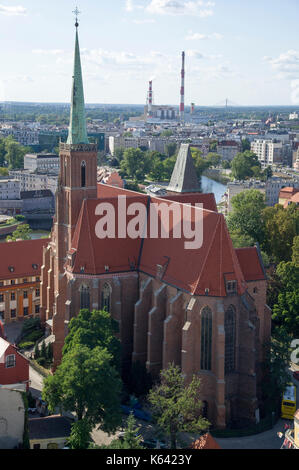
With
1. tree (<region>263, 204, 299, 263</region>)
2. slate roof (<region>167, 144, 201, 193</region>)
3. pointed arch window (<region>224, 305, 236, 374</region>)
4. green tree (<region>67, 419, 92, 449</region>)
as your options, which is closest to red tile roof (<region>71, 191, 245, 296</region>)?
pointed arch window (<region>224, 305, 236, 374</region>)

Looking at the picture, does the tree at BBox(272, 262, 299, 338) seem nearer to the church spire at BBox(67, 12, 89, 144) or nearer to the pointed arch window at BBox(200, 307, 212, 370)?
the pointed arch window at BBox(200, 307, 212, 370)

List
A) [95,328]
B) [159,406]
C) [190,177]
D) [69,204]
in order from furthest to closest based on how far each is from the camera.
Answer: [190,177] < [69,204] < [95,328] < [159,406]

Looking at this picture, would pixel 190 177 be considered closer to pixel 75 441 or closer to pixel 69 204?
pixel 69 204

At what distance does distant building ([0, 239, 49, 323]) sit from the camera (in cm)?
7388

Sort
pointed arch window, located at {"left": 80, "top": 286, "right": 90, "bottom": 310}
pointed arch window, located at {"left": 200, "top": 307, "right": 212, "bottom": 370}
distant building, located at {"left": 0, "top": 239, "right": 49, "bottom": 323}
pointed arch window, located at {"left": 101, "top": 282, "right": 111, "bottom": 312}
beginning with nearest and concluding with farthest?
pointed arch window, located at {"left": 200, "top": 307, "right": 212, "bottom": 370}, pointed arch window, located at {"left": 80, "top": 286, "right": 90, "bottom": 310}, pointed arch window, located at {"left": 101, "top": 282, "right": 111, "bottom": 312}, distant building, located at {"left": 0, "top": 239, "right": 49, "bottom": 323}

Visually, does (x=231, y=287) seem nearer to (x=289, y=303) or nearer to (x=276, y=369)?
(x=276, y=369)

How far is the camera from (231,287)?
52781 mm

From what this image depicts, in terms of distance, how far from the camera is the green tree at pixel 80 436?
1745 inches

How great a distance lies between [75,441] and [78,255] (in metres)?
20.7

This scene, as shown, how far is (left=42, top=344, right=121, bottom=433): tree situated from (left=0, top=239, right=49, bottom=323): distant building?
90.7 ft

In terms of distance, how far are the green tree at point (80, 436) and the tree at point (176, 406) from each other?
5659 millimetres

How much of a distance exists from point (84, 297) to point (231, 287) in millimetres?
15674
